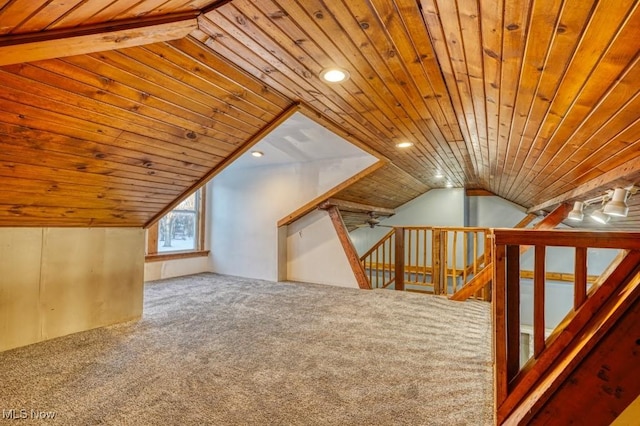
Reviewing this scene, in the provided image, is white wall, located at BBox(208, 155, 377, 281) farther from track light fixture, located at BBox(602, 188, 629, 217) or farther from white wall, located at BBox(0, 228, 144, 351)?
track light fixture, located at BBox(602, 188, 629, 217)

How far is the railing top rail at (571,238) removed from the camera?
136 centimetres

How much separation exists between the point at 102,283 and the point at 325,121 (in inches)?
100

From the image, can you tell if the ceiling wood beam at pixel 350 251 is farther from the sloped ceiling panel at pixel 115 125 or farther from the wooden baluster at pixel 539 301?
the wooden baluster at pixel 539 301

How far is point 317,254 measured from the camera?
4.96 m

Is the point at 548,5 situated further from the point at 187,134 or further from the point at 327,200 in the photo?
the point at 327,200

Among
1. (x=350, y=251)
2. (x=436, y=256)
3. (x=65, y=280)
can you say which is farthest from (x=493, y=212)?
(x=65, y=280)

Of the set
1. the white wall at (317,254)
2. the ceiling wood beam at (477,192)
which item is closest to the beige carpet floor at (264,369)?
the white wall at (317,254)

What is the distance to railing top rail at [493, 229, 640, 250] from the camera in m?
1.36

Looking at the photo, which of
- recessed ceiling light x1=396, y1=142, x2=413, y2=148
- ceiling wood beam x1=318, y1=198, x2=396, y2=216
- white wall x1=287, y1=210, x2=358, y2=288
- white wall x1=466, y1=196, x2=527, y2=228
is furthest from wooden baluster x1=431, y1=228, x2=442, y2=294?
white wall x1=466, y1=196, x2=527, y2=228

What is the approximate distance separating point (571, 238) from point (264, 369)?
1.92 meters

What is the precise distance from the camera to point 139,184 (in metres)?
2.55

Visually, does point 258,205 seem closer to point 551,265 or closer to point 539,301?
point 539,301

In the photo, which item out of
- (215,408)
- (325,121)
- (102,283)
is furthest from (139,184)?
(215,408)

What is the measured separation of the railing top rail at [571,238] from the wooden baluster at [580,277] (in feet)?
0.23
